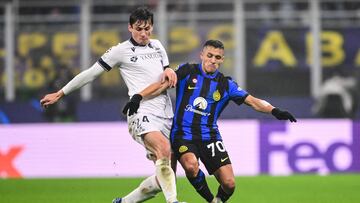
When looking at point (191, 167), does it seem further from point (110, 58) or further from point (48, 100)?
point (48, 100)

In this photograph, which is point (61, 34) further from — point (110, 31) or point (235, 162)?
point (235, 162)

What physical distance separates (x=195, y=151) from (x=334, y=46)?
12703mm

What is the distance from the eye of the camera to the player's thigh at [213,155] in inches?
377

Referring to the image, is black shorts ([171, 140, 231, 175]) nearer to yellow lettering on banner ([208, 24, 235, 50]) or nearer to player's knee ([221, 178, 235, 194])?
player's knee ([221, 178, 235, 194])

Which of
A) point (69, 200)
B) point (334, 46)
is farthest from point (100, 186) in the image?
point (334, 46)

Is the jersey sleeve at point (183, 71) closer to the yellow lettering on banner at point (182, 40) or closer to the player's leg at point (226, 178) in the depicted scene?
the player's leg at point (226, 178)

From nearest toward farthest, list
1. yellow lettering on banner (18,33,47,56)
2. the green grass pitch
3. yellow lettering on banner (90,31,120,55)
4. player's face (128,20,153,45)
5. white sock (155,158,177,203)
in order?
white sock (155,158,177,203), player's face (128,20,153,45), the green grass pitch, yellow lettering on banner (90,31,120,55), yellow lettering on banner (18,33,47,56)

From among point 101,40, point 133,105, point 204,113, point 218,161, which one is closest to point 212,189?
point 218,161

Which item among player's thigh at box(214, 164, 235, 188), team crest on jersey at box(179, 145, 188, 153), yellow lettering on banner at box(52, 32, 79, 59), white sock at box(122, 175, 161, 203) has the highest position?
team crest on jersey at box(179, 145, 188, 153)

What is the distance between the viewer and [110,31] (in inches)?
833

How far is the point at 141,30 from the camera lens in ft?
30.8

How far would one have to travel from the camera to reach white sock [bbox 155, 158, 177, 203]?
901 cm

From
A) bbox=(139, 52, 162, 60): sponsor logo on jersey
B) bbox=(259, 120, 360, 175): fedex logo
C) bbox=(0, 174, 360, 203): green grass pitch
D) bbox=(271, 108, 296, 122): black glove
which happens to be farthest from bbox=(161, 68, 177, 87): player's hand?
bbox=(259, 120, 360, 175): fedex logo

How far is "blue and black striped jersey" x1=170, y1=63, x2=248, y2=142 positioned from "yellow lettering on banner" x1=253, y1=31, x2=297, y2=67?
12027 mm
